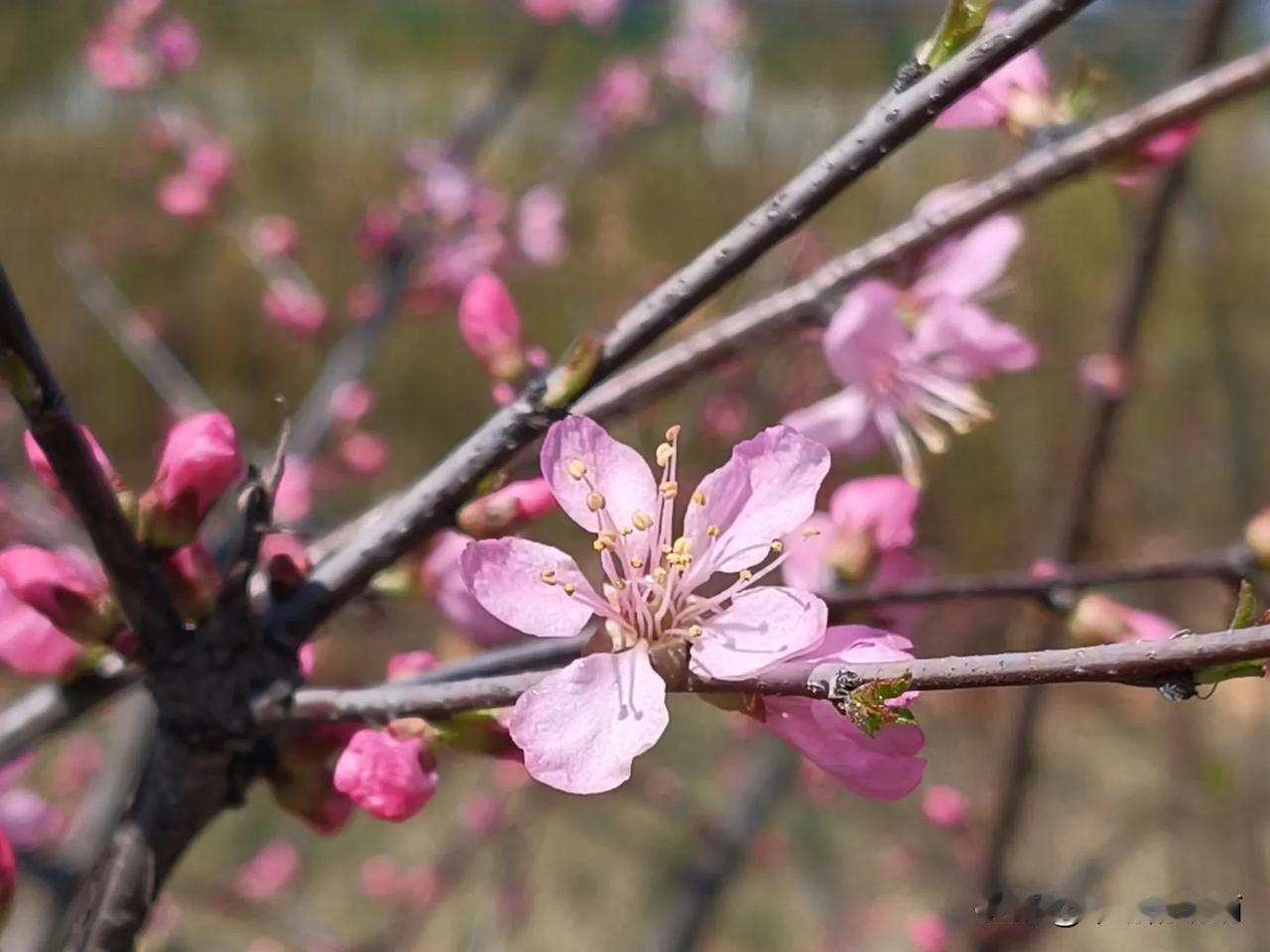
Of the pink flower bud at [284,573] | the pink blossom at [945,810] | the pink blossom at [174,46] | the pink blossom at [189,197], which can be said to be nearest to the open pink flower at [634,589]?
the pink flower bud at [284,573]

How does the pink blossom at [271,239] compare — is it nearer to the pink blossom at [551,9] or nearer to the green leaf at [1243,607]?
the pink blossom at [551,9]

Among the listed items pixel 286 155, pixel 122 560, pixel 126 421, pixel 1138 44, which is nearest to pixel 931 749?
pixel 1138 44

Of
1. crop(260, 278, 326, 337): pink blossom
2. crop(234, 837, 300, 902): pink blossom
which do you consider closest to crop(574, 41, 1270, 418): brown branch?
crop(260, 278, 326, 337): pink blossom

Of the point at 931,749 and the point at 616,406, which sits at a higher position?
the point at 616,406

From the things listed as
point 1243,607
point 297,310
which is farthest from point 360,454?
point 1243,607

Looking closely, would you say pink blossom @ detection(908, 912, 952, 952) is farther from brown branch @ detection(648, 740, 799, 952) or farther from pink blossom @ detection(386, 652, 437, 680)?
pink blossom @ detection(386, 652, 437, 680)

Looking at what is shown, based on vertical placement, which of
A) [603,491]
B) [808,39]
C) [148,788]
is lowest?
[808,39]

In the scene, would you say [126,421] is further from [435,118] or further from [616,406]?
[616,406]

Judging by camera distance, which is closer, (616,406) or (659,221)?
(616,406)
